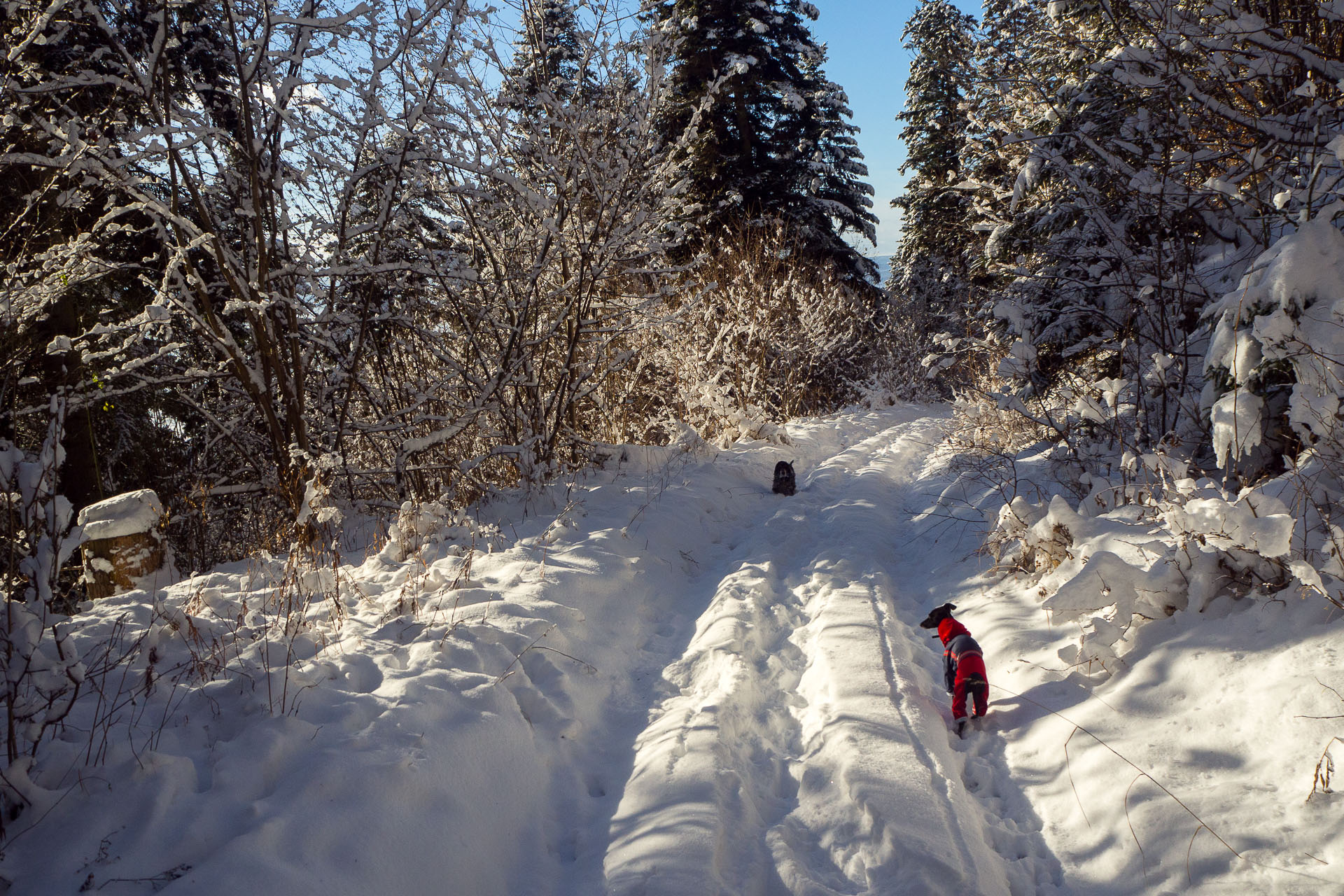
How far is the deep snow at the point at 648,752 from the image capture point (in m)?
2.15

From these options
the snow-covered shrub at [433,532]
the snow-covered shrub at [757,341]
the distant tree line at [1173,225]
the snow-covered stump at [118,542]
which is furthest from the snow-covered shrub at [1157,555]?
the snow-covered shrub at [757,341]

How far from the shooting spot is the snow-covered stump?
4.18 m

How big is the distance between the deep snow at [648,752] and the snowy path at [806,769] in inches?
0.6

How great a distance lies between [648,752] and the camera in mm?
3070

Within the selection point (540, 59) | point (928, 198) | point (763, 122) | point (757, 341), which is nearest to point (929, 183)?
point (928, 198)

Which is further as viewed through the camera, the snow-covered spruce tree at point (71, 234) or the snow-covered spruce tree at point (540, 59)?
the snow-covered spruce tree at point (540, 59)

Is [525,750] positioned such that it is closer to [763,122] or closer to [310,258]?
[310,258]

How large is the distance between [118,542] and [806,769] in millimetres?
4383

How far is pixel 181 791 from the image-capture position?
225cm

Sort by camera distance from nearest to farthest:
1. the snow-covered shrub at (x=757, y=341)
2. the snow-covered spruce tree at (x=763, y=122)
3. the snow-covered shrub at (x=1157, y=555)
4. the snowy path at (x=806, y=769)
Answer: the snowy path at (x=806, y=769), the snow-covered shrub at (x=1157, y=555), the snow-covered shrub at (x=757, y=341), the snow-covered spruce tree at (x=763, y=122)

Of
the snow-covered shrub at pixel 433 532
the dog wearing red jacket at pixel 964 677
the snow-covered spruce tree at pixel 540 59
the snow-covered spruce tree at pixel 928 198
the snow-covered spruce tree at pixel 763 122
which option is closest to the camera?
the dog wearing red jacket at pixel 964 677

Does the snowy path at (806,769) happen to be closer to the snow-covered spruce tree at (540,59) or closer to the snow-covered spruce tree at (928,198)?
the snow-covered spruce tree at (540,59)

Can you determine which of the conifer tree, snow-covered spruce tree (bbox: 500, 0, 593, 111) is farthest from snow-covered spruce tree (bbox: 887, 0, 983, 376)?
snow-covered spruce tree (bbox: 500, 0, 593, 111)

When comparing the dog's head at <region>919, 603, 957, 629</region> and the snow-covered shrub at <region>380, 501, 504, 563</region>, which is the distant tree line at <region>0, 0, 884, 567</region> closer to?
the snow-covered shrub at <region>380, 501, 504, 563</region>
